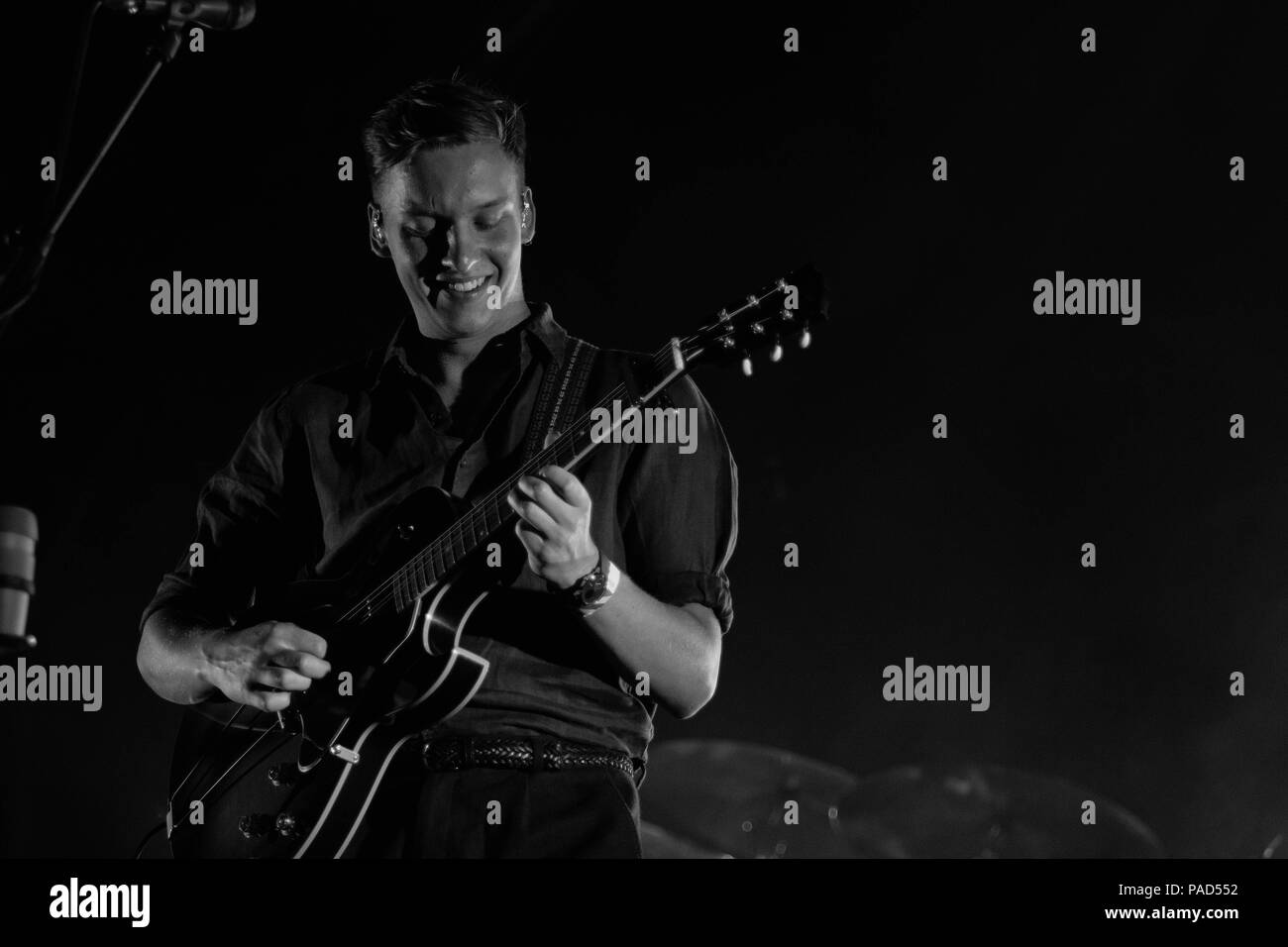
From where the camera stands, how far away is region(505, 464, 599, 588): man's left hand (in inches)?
66.4

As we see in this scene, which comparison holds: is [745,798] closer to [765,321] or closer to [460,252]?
[765,321]

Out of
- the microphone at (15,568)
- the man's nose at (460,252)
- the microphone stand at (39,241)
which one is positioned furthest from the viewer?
the man's nose at (460,252)

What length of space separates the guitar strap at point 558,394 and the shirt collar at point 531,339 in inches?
0.7

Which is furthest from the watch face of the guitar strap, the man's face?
the man's face

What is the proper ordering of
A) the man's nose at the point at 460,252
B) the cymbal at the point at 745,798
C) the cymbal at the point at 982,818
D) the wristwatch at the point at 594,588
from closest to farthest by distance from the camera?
the wristwatch at the point at 594,588 → the man's nose at the point at 460,252 → the cymbal at the point at 982,818 → the cymbal at the point at 745,798

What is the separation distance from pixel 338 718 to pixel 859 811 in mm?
984

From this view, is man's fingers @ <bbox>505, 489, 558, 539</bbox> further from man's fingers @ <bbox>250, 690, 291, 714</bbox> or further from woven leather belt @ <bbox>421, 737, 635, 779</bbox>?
man's fingers @ <bbox>250, 690, 291, 714</bbox>

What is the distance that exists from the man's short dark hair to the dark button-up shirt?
0.83ft

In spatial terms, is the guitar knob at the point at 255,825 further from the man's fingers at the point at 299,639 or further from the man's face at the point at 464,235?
the man's face at the point at 464,235

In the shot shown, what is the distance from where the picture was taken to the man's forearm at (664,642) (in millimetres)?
1754

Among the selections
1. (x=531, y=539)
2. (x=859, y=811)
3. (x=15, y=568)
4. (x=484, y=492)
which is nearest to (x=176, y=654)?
(x=484, y=492)

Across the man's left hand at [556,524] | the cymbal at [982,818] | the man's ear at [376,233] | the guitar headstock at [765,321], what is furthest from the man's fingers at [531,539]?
the cymbal at [982,818]
